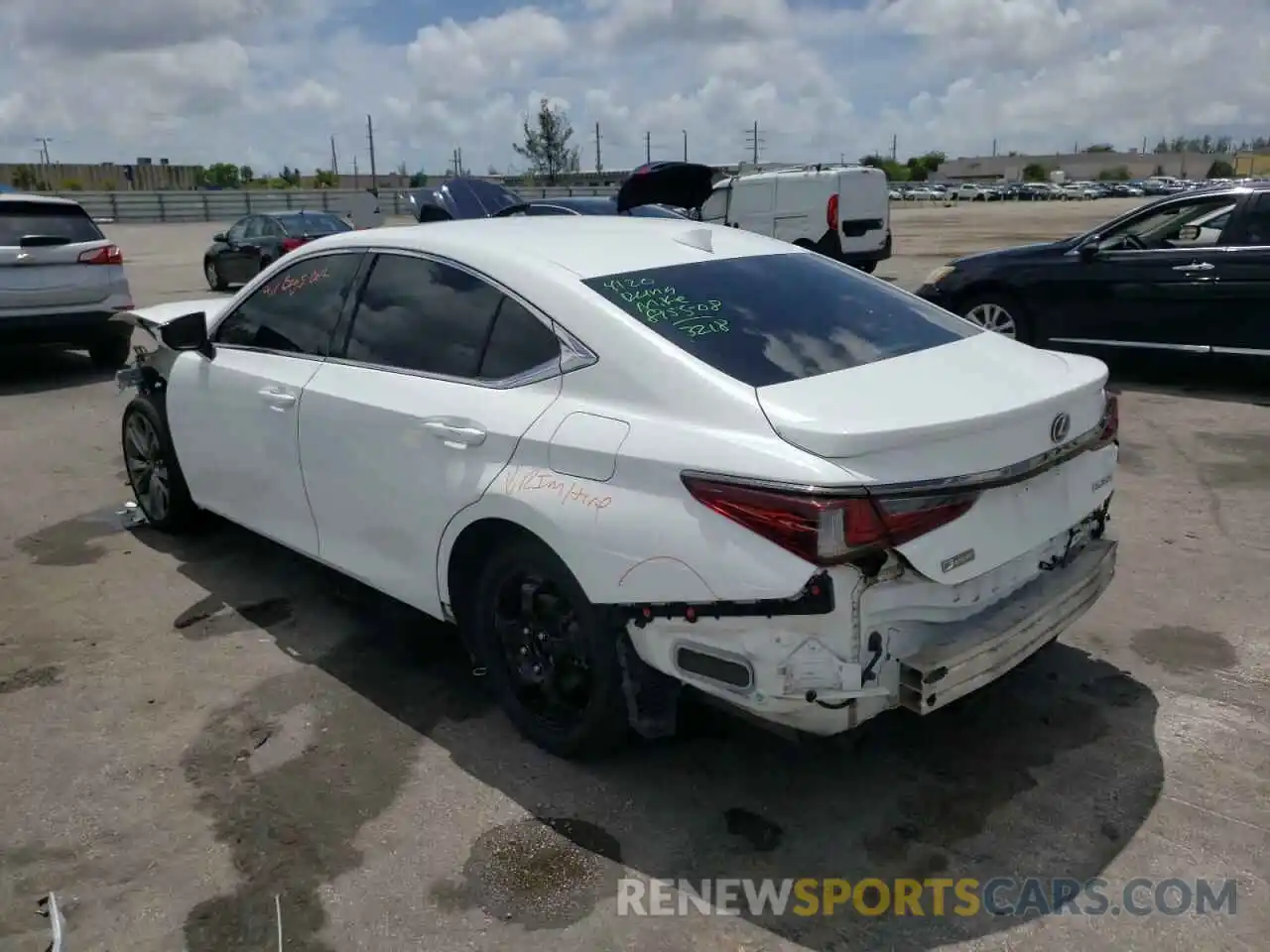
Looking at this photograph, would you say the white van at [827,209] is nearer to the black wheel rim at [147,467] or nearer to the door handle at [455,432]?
the black wheel rim at [147,467]

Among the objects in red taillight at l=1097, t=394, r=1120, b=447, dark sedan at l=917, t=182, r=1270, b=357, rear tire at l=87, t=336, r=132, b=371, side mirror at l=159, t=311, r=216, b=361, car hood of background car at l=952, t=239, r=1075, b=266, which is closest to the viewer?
red taillight at l=1097, t=394, r=1120, b=447

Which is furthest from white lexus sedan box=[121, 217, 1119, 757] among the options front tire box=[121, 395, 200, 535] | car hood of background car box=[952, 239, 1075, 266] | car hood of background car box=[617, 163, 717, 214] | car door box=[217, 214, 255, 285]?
car door box=[217, 214, 255, 285]

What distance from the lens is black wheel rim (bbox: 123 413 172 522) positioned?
5301mm

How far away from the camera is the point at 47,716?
3.71 metres

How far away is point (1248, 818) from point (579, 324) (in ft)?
7.86

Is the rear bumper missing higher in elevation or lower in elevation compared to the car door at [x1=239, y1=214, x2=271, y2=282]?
lower

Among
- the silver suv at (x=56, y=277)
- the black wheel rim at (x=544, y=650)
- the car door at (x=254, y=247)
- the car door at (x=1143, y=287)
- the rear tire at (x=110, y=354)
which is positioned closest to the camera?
the black wheel rim at (x=544, y=650)

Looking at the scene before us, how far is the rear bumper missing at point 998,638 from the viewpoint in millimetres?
2682

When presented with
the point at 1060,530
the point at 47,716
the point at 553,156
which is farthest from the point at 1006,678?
the point at 553,156

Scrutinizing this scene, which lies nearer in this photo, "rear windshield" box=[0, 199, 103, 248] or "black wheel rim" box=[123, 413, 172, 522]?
"black wheel rim" box=[123, 413, 172, 522]

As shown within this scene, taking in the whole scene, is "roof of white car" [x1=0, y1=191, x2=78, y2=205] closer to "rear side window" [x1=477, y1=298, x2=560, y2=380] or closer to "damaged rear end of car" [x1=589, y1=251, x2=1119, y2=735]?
"rear side window" [x1=477, y1=298, x2=560, y2=380]

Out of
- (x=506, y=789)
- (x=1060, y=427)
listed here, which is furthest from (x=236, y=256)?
(x=1060, y=427)

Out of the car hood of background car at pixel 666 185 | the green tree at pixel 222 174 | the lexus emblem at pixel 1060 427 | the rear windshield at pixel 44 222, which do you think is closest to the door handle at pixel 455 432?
the lexus emblem at pixel 1060 427

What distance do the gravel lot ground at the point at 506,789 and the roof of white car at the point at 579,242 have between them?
5.21ft
